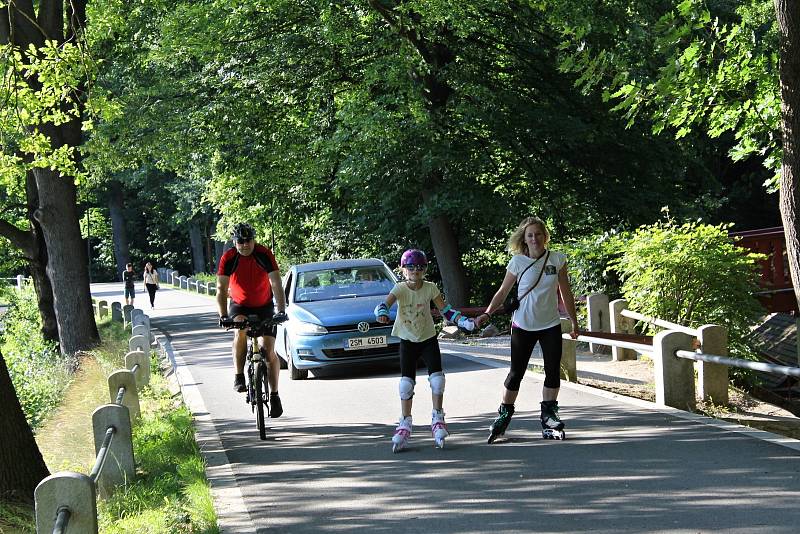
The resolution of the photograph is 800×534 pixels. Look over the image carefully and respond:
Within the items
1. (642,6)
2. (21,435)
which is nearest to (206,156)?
(642,6)

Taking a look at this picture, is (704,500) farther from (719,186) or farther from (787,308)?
(719,186)

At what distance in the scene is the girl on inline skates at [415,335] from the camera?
9.05m

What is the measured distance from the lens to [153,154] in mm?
27328

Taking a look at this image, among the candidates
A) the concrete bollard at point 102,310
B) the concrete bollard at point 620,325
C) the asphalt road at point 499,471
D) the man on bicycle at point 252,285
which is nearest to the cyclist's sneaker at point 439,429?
the asphalt road at point 499,471

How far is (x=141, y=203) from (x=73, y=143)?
5931cm

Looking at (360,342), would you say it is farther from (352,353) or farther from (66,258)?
(66,258)

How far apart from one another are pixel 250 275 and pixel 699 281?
250 inches

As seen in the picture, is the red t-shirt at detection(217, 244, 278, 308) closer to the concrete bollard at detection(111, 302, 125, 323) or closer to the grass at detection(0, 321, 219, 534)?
the grass at detection(0, 321, 219, 534)

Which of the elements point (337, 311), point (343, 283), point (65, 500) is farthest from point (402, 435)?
point (343, 283)

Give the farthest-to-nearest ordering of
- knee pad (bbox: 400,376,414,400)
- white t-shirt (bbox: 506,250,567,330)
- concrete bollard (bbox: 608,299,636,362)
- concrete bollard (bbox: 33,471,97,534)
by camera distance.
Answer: concrete bollard (bbox: 608,299,636,362), knee pad (bbox: 400,376,414,400), white t-shirt (bbox: 506,250,567,330), concrete bollard (bbox: 33,471,97,534)

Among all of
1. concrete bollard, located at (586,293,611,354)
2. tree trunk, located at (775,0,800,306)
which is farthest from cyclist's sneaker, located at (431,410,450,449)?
concrete bollard, located at (586,293,611,354)

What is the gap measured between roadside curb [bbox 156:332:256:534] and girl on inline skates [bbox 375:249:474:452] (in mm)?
1510

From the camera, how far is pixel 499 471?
8070mm

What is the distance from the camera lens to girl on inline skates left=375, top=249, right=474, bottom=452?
905 cm
